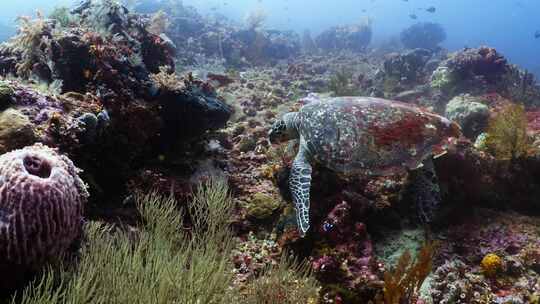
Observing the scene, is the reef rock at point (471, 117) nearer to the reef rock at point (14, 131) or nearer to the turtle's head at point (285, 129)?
the turtle's head at point (285, 129)

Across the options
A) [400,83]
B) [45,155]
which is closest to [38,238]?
[45,155]

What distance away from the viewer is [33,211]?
2.61 meters

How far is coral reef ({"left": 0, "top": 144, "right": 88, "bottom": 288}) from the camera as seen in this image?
2553 millimetres

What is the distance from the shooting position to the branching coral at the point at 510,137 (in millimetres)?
5219

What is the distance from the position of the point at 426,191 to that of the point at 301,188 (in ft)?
5.32

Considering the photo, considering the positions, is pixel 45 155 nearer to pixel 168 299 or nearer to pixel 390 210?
pixel 168 299

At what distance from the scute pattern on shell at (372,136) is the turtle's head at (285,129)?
47 cm

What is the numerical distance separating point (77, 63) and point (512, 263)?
627cm

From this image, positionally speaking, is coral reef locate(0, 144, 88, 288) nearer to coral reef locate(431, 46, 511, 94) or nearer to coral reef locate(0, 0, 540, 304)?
coral reef locate(0, 0, 540, 304)

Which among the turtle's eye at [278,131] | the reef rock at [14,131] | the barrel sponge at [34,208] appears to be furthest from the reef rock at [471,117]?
the reef rock at [14,131]

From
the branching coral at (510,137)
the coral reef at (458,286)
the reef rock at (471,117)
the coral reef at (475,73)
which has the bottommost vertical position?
the coral reef at (458,286)

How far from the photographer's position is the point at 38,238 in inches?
104

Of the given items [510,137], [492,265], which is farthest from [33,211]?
[510,137]

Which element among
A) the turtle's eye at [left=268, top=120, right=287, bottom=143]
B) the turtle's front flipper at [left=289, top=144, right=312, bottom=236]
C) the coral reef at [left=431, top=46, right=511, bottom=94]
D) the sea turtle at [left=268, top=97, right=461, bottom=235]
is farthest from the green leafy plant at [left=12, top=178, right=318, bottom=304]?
the coral reef at [left=431, top=46, right=511, bottom=94]
